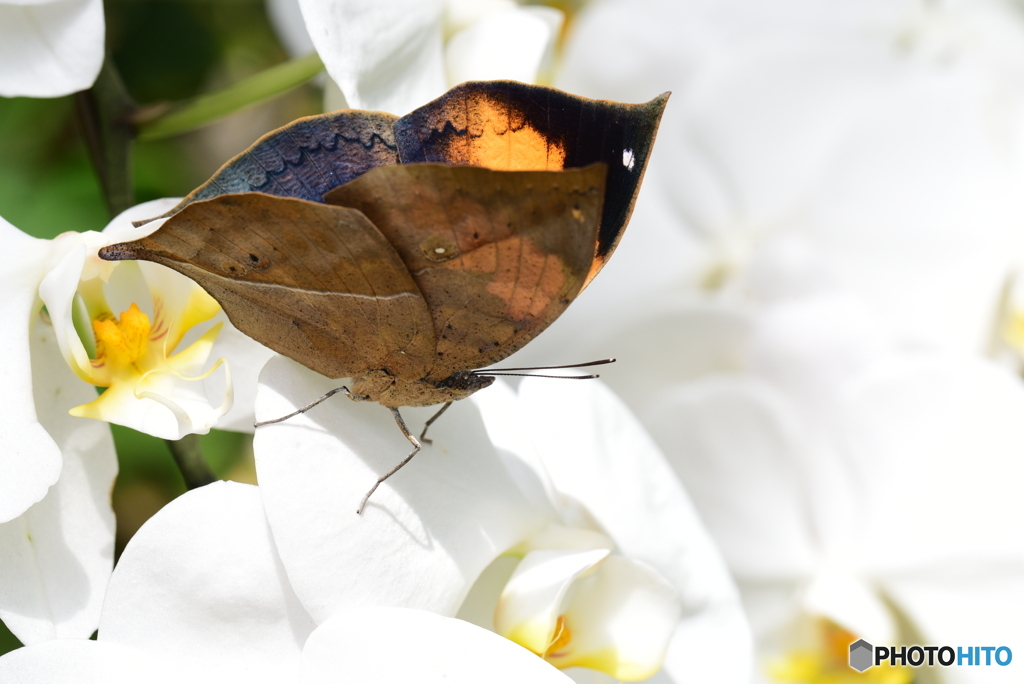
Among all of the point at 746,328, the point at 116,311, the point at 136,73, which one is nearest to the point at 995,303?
the point at 746,328

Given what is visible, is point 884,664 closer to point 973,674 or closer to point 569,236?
point 973,674

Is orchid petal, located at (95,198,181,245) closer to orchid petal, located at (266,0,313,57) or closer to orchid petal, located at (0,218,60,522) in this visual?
orchid petal, located at (0,218,60,522)

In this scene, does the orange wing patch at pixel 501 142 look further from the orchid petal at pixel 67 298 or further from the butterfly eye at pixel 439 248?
the orchid petal at pixel 67 298

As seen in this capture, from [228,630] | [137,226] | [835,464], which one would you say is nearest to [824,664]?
[835,464]

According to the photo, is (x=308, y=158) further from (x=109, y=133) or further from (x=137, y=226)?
(x=109, y=133)

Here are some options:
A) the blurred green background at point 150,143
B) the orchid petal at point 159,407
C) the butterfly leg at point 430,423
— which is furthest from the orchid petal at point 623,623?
the blurred green background at point 150,143

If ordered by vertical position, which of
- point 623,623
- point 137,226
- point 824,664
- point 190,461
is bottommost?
point 824,664

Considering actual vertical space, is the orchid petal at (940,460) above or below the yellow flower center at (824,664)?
above
